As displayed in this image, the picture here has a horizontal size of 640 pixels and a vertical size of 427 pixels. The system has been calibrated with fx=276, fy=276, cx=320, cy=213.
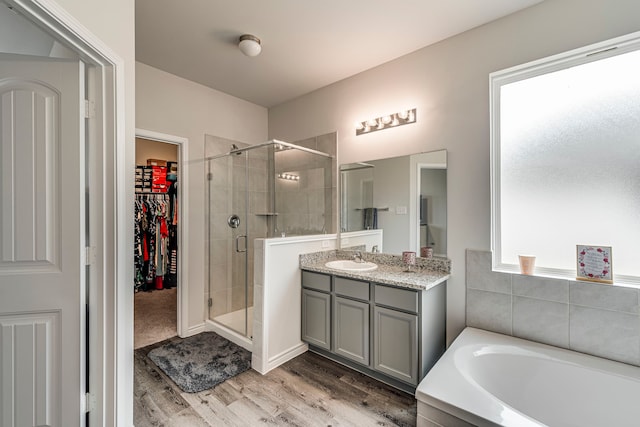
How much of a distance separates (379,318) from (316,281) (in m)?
0.66

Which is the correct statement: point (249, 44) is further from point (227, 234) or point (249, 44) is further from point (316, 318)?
point (316, 318)

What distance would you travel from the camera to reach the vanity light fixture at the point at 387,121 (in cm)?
248

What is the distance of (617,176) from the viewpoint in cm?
172

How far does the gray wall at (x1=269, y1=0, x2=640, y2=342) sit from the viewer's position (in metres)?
1.77

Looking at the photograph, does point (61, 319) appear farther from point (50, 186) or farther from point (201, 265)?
point (201, 265)

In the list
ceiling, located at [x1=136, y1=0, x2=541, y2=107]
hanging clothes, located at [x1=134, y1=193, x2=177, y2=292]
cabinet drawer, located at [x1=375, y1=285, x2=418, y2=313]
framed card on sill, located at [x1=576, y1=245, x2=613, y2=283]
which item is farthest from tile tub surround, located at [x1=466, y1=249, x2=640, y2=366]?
hanging clothes, located at [x1=134, y1=193, x2=177, y2=292]

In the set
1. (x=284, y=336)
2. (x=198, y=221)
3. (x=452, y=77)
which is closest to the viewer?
(x=452, y=77)

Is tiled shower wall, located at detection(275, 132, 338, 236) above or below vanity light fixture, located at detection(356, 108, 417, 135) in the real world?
below

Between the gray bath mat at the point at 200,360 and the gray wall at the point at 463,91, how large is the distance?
1837 millimetres

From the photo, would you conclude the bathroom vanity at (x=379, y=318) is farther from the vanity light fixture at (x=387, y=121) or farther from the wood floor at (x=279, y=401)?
the vanity light fixture at (x=387, y=121)

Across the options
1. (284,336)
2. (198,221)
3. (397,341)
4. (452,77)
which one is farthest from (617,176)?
(198,221)

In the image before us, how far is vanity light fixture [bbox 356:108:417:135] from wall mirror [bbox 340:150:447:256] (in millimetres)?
312

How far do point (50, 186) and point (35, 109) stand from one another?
0.38 meters

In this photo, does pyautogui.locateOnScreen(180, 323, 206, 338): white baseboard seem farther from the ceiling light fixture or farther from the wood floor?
the ceiling light fixture
